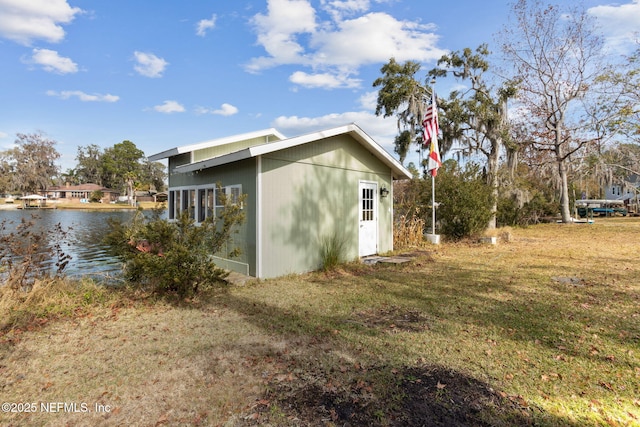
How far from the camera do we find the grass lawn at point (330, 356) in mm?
2459

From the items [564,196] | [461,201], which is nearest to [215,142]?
[461,201]

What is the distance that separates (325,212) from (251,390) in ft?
18.4

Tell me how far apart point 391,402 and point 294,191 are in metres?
5.37

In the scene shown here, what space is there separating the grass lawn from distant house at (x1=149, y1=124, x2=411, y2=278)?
1.36m

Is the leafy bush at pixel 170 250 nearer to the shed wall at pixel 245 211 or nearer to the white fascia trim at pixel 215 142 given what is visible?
the shed wall at pixel 245 211

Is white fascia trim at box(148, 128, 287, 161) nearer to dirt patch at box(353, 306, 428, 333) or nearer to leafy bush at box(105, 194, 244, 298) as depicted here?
leafy bush at box(105, 194, 244, 298)

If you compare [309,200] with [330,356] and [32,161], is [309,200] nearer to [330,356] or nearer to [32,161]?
[330,356]

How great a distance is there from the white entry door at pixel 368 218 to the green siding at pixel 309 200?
0.80 feet

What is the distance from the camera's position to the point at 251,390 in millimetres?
2742

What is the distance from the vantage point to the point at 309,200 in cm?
773

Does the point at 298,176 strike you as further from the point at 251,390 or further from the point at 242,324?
the point at 251,390

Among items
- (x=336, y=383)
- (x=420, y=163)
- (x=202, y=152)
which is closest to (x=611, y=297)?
(x=336, y=383)

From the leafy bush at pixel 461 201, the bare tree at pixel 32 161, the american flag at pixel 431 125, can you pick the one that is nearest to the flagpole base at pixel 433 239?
the leafy bush at pixel 461 201

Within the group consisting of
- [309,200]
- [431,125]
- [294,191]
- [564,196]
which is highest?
[431,125]
